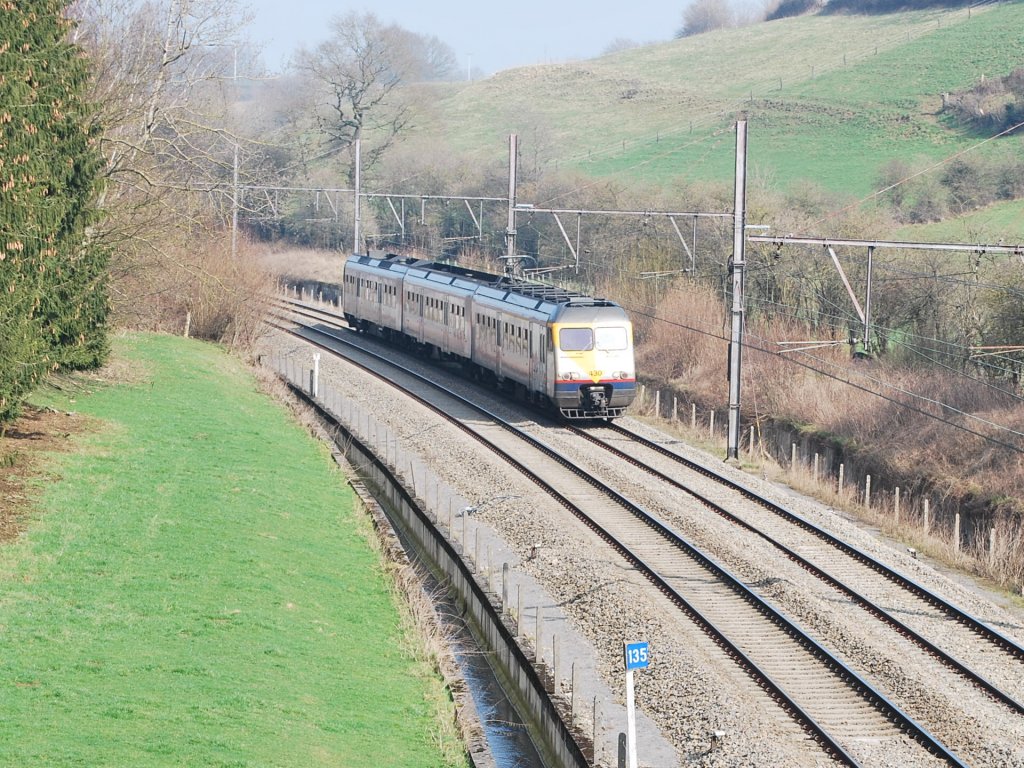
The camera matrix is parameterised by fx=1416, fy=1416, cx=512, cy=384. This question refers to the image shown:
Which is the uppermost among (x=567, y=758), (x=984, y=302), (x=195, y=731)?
(x=984, y=302)

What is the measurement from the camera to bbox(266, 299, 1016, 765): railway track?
623 inches

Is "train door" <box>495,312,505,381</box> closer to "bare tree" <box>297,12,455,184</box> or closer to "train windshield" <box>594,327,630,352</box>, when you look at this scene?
"train windshield" <box>594,327,630,352</box>

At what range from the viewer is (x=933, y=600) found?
21547 mm

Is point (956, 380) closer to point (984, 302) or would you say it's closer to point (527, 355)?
point (984, 302)

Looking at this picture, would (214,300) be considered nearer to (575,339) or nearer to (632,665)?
(575,339)

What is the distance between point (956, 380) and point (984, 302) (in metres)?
3.67

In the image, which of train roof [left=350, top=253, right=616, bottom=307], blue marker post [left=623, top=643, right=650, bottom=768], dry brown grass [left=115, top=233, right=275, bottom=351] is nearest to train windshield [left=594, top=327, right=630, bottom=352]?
train roof [left=350, top=253, right=616, bottom=307]

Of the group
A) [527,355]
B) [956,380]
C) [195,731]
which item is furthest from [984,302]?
[195,731]

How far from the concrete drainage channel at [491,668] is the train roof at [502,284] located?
8.55 meters

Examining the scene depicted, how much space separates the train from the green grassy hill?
112 ft

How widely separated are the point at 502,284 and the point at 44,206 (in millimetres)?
17559

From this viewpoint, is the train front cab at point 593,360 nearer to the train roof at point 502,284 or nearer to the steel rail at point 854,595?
the train roof at point 502,284

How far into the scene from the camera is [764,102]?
105312 millimetres

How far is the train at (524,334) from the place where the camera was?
34781mm
